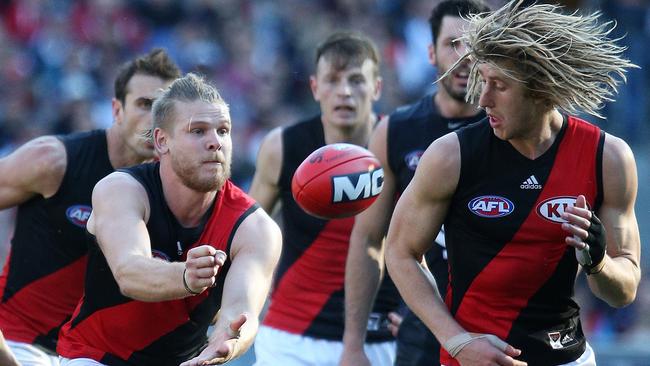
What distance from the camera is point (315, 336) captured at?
7.79 metres

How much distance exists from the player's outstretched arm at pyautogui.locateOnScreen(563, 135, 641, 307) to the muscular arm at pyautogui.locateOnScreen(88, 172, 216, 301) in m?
1.72

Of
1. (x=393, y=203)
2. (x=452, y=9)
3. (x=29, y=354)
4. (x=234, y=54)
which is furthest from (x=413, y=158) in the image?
(x=234, y=54)

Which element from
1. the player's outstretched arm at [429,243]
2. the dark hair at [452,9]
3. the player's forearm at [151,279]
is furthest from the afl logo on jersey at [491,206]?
the dark hair at [452,9]

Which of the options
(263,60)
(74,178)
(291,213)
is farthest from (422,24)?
(74,178)

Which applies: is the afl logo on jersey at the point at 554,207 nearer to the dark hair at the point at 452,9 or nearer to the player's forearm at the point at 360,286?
the player's forearm at the point at 360,286

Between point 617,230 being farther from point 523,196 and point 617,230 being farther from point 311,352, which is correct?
point 311,352

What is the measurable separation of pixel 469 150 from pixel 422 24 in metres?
10.3

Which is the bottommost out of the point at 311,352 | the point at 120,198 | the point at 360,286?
the point at 311,352

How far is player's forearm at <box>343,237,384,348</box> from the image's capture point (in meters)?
6.88

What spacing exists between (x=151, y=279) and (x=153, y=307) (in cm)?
52

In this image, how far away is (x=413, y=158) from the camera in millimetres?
6812

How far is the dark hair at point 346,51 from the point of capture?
26.0ft

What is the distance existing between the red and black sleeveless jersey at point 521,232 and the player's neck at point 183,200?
1297mm

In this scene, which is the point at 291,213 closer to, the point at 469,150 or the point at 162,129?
the point at 162,129
